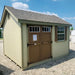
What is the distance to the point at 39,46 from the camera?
4453 millimetres

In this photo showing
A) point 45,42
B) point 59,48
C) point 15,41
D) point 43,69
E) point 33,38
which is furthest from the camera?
point 59,48

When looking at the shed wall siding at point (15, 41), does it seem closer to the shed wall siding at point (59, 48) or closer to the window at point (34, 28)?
the window at point (34, 28)

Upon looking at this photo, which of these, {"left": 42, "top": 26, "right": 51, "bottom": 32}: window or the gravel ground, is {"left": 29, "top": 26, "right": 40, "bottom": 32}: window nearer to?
{"left": 42, "top": 26, "right": 51, "bottom": 32}: window

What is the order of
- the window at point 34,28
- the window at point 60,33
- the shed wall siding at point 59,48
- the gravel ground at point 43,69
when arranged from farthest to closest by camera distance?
1. the window at point 60,33
2. the shed wall siding at point 59,48
3. the window at point 34,28
4. the gravel ground at point 43,69

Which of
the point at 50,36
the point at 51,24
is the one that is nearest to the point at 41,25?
the point at 51,24

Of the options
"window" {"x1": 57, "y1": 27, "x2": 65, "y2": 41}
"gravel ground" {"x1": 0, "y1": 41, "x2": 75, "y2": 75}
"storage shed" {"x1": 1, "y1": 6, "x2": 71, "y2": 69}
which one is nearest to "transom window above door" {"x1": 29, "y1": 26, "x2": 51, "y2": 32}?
"storage shed" {"x1": 1, "y1": 6, "x2": 71, "y2": 69}

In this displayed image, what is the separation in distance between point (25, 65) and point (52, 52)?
2.22 meters

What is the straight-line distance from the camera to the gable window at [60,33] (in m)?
5.27

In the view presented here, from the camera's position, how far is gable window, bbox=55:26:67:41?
5273mm

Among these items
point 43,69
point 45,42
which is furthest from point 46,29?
point 43,69

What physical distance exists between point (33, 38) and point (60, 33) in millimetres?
2569

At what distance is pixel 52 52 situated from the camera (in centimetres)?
514

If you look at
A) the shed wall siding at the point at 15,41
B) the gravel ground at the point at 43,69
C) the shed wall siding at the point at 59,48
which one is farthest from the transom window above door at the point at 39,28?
the gravel ground at the point at 43,69

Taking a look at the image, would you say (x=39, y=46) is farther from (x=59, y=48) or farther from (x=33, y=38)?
(x=59, y=48)
